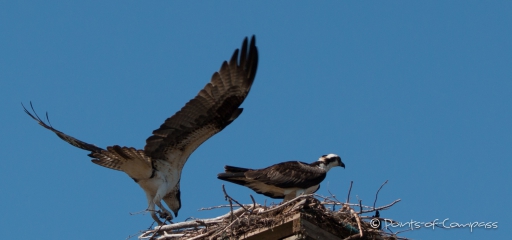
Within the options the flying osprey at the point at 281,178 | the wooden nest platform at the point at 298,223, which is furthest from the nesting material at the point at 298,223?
the flying osprey at the point at 281,178

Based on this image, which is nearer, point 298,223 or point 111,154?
point 298,223

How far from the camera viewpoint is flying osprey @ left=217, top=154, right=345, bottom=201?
12141 mm

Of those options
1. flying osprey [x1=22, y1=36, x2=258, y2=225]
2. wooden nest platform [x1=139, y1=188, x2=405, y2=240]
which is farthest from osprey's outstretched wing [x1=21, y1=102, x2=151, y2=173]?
wooden nest platform [x1=139, y1=188, x2=405, y2=240]

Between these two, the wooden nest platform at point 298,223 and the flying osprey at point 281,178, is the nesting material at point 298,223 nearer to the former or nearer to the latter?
the wooden nest platform at point 298,223

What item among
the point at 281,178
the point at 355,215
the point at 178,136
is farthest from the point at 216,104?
the point at 355,215

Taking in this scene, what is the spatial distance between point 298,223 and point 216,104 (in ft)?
10.2

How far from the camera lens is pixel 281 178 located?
1216cm

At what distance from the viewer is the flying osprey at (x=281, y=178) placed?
12.1 m

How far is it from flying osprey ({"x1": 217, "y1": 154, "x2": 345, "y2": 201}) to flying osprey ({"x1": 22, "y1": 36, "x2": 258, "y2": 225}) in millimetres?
680

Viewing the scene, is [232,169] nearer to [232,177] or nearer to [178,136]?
[232,177]

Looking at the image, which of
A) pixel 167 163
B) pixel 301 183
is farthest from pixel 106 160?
pixel 301 183

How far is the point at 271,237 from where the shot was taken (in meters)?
9.97

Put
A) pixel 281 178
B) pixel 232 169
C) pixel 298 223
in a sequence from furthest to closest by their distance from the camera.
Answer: pixel 232 169
pixel 281 178
pixel 298 223

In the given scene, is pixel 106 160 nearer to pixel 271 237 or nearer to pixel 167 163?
pixel 167 163
